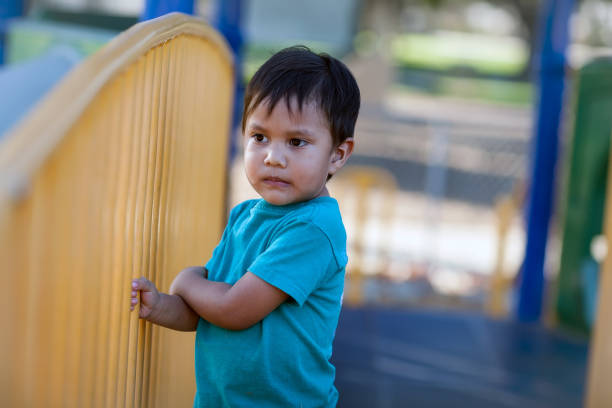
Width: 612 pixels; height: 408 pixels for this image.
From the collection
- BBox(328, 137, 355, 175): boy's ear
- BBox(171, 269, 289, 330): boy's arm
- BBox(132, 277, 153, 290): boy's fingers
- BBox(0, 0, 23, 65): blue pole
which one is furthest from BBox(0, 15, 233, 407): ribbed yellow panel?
BBox(0, 0, 23, 65): blue pole

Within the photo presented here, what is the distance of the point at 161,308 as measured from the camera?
1604 millimetres

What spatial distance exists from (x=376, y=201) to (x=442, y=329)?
4826mm

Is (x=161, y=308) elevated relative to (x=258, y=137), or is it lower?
lower

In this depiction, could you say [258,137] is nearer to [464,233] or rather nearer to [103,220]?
[103,220]

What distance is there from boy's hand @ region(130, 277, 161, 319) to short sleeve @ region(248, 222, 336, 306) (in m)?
0.21

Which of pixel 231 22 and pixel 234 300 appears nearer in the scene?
pixel 234 300

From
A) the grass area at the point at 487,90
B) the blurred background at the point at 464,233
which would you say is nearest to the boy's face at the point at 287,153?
the blurred background at the point at 464,233

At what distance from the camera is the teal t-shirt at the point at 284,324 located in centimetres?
152

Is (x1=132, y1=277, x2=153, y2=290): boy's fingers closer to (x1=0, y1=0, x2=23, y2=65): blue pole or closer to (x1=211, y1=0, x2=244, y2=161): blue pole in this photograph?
(x1=211, y1=0, x2=244, y2=161): blue pole

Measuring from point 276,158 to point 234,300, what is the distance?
30 centimetres

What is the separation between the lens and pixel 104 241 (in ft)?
4.05

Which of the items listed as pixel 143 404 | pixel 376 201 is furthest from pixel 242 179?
pixel 143 404

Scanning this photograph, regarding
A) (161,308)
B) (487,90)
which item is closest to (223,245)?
(161,308)

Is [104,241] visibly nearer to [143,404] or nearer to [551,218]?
[143,404]
